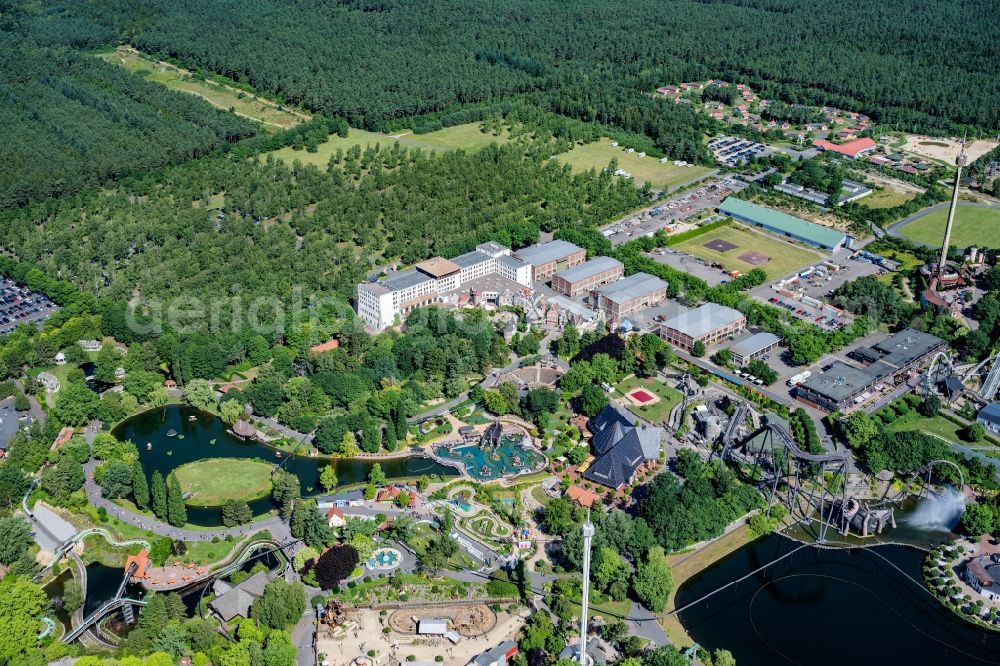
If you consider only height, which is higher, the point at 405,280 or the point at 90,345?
the point at 405,280

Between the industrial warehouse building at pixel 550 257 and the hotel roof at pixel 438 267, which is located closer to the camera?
the hotel roof at pixel 438 267

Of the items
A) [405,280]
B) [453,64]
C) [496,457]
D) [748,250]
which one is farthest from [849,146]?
[496,457]

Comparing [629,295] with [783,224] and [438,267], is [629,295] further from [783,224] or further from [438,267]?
[783,224]

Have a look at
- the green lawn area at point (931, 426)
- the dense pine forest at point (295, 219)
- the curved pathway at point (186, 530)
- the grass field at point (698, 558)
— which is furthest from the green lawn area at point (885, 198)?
the curved pathway at point (186, 530)

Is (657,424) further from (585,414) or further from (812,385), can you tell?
(812,385)

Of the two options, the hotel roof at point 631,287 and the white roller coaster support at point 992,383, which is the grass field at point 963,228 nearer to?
the white roller coaster support at point 992,383

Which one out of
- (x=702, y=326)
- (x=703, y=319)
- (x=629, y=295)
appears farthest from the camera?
(x=629, y=295)
